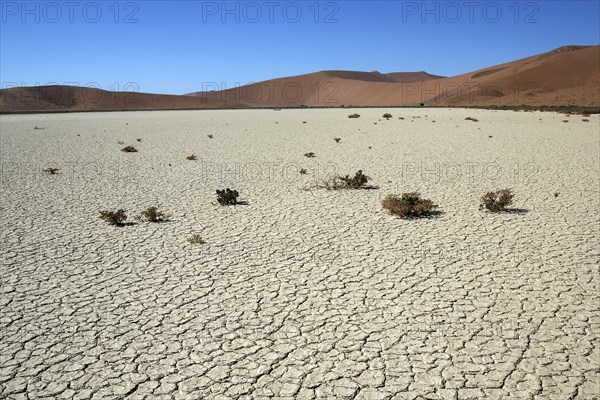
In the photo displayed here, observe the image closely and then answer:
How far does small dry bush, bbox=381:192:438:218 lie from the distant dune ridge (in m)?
59.8

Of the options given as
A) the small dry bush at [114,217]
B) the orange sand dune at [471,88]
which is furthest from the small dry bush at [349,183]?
the orange sand dune at [471,88]

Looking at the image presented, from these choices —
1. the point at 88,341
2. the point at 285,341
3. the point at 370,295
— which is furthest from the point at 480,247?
the point at 88,341

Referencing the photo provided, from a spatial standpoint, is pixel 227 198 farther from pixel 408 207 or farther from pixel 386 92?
pixel 386 92

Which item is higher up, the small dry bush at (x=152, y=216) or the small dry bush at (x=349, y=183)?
the small dry bush at (x=349, y=183)

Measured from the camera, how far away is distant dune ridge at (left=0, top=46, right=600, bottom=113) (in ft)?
248

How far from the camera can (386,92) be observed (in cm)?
12638

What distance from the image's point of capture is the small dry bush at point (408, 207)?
7.99m

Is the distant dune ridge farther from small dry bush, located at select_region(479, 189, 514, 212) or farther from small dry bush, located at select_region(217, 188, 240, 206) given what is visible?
small dry bush, located at select_region(217, 188, 240, 206)

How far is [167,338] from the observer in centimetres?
408

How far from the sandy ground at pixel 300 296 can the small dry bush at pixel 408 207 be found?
9.3 inches

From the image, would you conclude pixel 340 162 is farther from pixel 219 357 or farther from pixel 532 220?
pixel 219 357

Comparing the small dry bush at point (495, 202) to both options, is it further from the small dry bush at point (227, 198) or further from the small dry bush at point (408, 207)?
the small dry bush at point (227, 198)

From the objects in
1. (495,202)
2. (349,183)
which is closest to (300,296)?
(495,202)

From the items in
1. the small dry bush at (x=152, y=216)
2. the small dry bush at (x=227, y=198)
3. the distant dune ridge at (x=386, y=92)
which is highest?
the distant dune ridge at (x=386, y=92)
